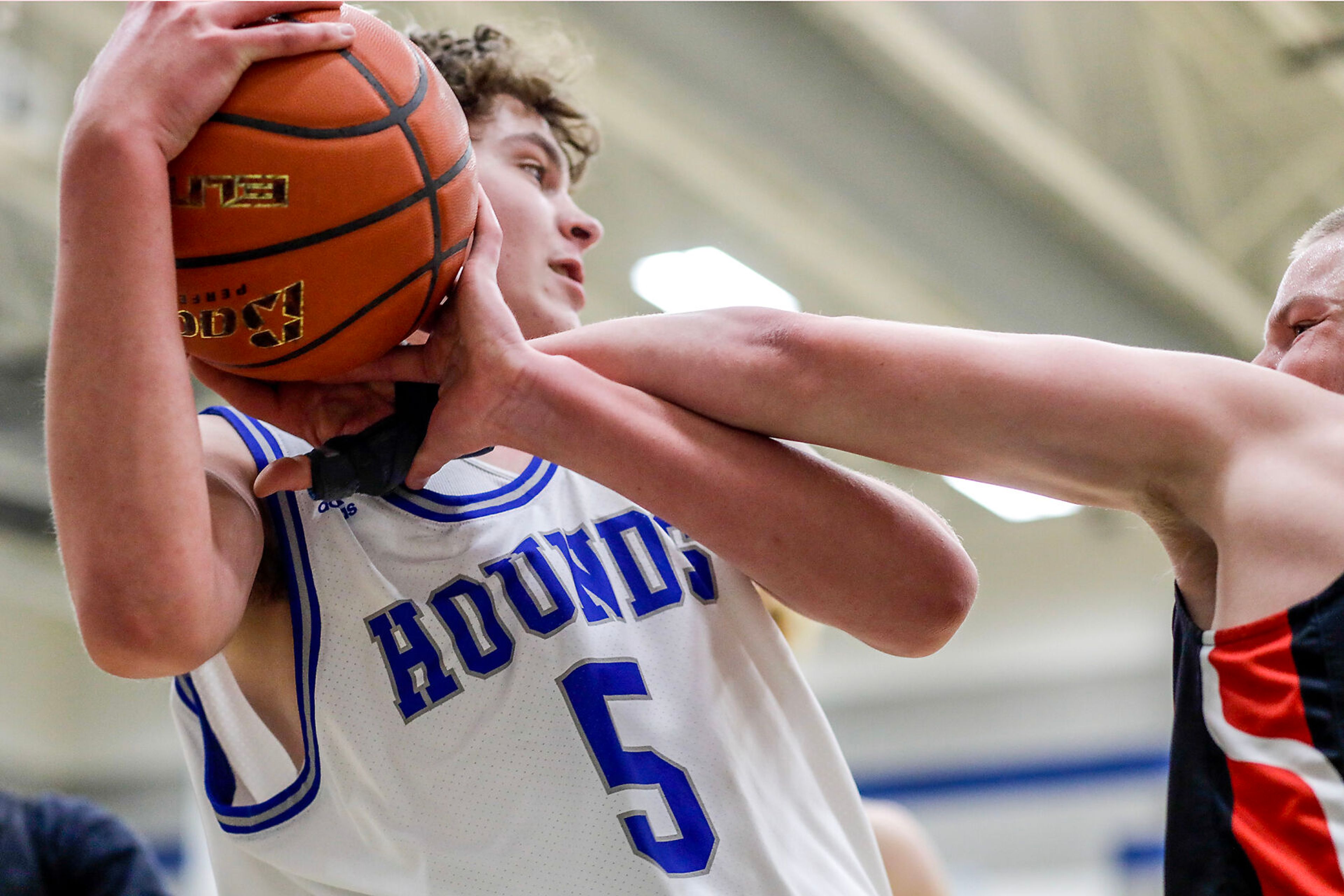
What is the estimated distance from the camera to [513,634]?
1839 mm

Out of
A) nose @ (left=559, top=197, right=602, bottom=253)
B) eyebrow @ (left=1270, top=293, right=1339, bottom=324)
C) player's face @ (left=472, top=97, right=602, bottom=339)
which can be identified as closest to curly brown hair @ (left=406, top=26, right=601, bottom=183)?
player's face @ (left=472, top=97, right=602, bottom=339)

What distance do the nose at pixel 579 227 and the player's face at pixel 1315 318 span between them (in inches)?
42.1

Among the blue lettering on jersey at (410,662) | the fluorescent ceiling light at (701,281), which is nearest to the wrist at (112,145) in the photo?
the blue lettering on jersey at (410,662)

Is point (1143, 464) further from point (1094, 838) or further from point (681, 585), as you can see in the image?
point (1094, 838)

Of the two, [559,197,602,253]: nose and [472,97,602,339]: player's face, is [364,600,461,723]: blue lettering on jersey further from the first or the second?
[559,197,602,253]: nose

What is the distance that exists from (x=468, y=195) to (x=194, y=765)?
3.00 feet

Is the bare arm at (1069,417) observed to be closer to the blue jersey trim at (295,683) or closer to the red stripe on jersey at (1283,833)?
the red stripe on jersey at (1283,833)

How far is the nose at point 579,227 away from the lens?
2215 millimetres

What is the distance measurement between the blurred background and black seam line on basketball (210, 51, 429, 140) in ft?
4.14

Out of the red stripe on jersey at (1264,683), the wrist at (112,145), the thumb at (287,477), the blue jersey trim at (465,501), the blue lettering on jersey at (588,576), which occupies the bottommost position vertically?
the blue lettering on jersey at (588,576)

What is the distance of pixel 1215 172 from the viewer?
20.9ft

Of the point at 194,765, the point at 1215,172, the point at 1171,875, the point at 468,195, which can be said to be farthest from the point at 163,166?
the point at 1215,172

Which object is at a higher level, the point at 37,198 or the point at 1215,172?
the point at 1215,172

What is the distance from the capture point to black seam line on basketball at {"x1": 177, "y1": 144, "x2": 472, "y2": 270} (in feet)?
5.12
